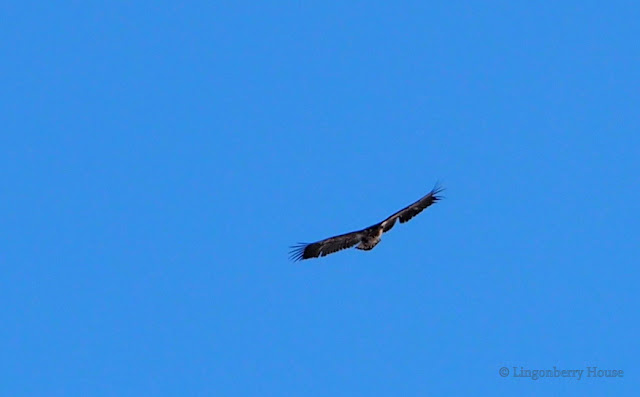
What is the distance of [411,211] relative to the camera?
129 feet

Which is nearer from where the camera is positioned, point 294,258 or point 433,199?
point 294,258

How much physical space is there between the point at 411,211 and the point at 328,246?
3698 mm

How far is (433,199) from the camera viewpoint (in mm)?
40031

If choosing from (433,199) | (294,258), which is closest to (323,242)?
(294,258)

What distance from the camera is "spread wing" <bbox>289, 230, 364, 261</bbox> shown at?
37.3 m

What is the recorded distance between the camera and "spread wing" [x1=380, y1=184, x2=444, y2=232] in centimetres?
3853

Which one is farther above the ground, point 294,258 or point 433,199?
point 433,199

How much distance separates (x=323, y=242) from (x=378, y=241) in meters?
2.06

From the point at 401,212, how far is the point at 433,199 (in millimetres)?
1795

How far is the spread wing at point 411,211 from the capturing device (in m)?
38.5

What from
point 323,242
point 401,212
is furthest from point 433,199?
point 323,242

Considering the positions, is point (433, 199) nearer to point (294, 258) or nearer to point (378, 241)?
point (378, 241)

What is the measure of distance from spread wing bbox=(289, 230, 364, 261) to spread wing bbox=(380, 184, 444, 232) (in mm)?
1219

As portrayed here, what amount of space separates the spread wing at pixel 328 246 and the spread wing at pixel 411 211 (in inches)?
48.0
